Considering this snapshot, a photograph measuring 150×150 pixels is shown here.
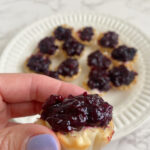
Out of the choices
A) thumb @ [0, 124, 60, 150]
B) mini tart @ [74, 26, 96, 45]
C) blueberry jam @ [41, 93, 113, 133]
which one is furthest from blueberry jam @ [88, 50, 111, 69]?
thumb @ [0, 124, 60, 150]

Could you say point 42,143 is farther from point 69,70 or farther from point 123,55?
point 123,55

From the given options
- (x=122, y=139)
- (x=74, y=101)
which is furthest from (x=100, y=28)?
(x=74, y=101)

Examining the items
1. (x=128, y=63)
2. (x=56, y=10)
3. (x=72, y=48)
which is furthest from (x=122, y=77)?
(x=56, y=10)

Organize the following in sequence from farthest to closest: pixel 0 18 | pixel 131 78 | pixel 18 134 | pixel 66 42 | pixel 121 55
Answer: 1. pixel 0 18
2. pixel 66 42
3. pixel 121 55
4. pixel 131 78
5. pixel 18 134

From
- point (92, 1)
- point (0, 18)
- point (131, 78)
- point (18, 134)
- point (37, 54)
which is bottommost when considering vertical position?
point (18, 134)

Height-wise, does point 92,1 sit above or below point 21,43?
above

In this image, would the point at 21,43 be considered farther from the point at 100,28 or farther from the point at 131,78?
the point at 131,78

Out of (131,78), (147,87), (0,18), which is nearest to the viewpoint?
(147,87)
